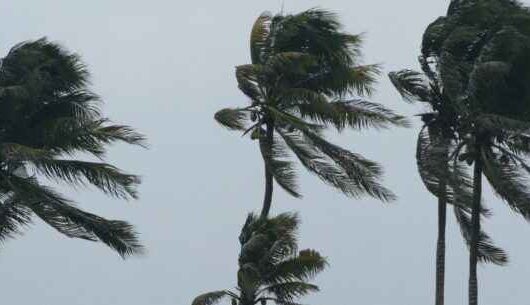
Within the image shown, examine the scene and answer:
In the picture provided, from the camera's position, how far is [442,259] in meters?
40.8

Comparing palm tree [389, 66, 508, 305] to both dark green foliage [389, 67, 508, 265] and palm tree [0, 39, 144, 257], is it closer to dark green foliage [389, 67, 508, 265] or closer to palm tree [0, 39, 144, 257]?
dark green foliage [389, 67, 508, 265]

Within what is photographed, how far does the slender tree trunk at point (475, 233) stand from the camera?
3881 centimetres

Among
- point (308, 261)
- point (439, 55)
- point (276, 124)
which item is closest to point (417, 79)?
point (439, 55)

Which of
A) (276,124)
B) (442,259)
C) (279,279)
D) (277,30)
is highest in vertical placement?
(277,30)

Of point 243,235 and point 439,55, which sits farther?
point 439,55

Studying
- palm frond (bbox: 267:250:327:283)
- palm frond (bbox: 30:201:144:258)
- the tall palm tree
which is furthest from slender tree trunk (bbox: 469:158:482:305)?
palm frond (bbox: 30:201:144:258)

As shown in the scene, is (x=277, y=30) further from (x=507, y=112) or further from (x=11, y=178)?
(x=11, y=178)

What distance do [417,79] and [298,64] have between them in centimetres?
321

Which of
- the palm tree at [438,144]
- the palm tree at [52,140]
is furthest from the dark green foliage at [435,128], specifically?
the palm tree at [52,140]

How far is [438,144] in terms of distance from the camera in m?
39.0

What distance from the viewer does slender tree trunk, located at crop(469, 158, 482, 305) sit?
38812 millimetres

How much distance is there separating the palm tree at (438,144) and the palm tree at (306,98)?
926 mm

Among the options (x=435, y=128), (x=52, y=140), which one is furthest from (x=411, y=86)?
(x=52, y=140)

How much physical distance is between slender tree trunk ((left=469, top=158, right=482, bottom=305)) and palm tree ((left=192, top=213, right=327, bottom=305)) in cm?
515
